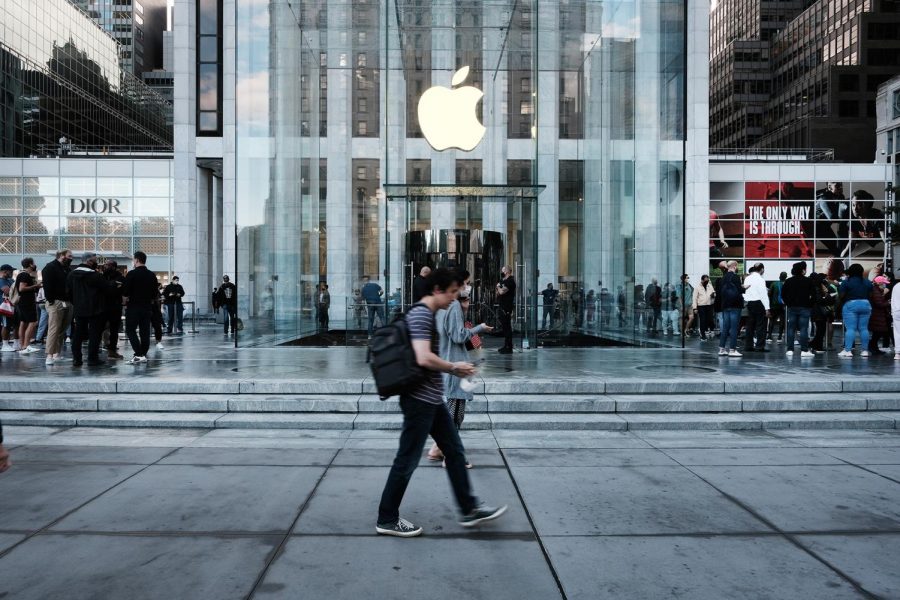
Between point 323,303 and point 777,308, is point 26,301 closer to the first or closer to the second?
point 323,303

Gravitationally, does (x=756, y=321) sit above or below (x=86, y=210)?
below

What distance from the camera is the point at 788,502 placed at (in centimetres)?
482

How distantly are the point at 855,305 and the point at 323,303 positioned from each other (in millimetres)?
12345

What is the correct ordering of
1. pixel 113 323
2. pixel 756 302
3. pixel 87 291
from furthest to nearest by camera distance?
pixel 756 302 → pixel 113 323 → pixel 87 291

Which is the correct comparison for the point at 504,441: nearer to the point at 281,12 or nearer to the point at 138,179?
the point at 281,12

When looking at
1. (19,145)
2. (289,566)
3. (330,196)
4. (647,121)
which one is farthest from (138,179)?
(289,566)

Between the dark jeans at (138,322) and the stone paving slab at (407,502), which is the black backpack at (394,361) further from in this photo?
the dark jeans at (138,322)

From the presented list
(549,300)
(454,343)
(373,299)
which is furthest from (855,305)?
(373,299)

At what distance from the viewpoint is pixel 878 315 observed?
13172 mm

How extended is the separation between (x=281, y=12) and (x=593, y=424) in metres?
13.1

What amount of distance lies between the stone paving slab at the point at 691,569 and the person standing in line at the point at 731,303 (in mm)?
9198

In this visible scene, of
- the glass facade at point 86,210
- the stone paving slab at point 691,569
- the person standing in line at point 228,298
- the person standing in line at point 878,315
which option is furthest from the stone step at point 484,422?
the glass facade at point 86,210

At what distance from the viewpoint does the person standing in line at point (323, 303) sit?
1716 centimetres

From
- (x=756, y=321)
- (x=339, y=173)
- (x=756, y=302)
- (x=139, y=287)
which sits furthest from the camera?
(x=339, y=173)
